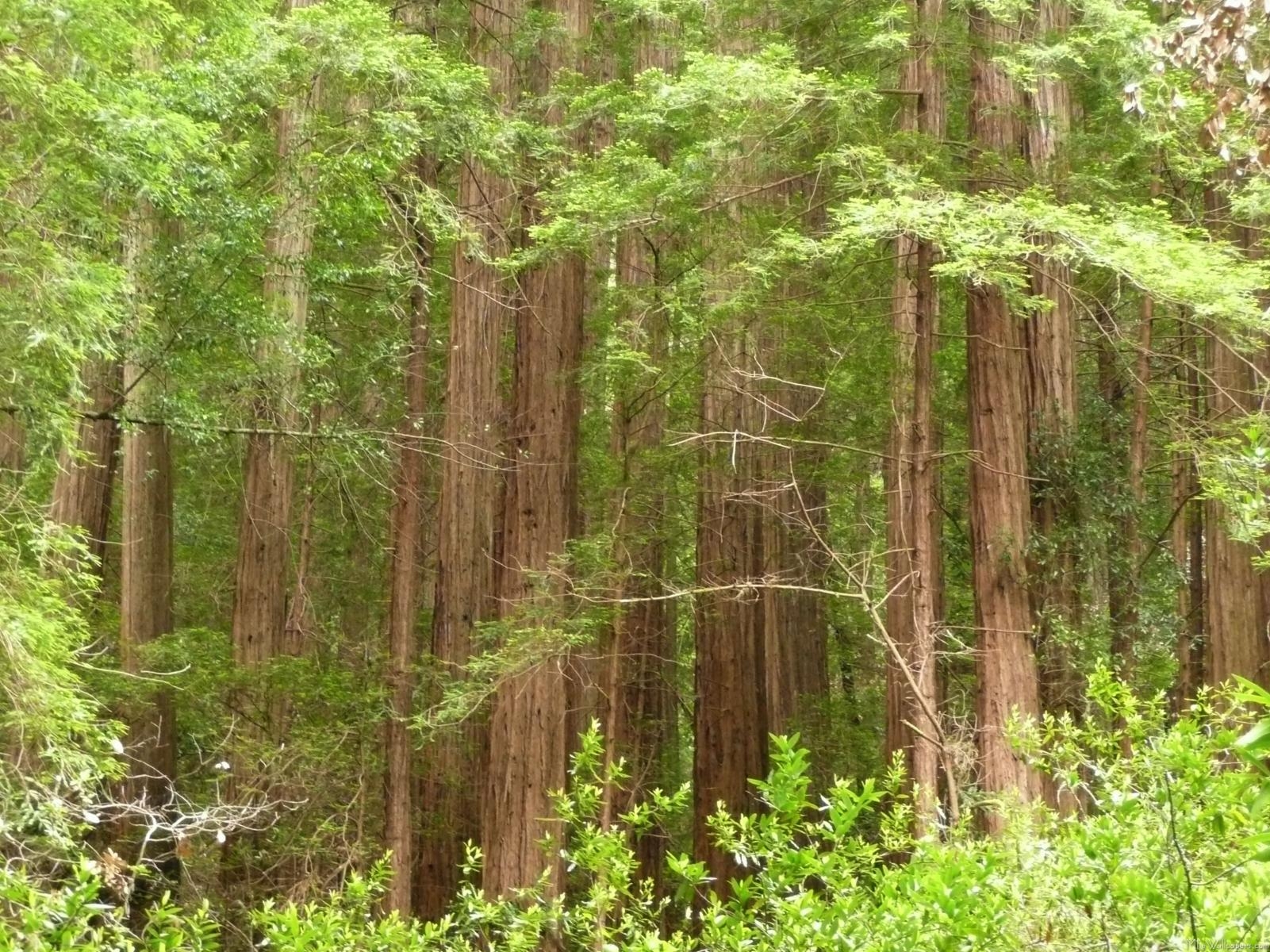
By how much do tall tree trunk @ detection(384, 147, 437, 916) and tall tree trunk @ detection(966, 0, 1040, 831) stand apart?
17.0ft

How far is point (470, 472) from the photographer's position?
14.8 meters

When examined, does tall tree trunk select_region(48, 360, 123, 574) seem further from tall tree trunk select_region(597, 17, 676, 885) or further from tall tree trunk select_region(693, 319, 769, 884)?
tall tree trunk select_region(693, 319, 769, 884)

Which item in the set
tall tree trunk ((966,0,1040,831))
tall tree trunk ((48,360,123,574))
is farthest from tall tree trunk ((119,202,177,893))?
tall tree trunk ((966,0,1040,831))

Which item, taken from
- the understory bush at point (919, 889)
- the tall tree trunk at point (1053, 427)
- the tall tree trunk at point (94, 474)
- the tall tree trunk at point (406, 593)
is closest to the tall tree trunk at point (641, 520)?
the tall tree trunk at point (406, 593)

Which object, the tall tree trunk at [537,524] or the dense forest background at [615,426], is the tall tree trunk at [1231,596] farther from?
the tall tree trunk at [537,524]

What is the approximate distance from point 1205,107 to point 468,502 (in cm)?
906

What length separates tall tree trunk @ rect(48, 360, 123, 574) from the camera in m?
11.8

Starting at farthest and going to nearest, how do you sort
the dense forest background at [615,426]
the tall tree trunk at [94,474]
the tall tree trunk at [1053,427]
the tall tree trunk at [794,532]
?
the tall tree trunk at [794,532], the tall tree trunk at [1053,427], the tall tree trunk at [94,474], the dense forest background at [615,426]

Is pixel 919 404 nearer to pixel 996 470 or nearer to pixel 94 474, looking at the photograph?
pixel 996 470

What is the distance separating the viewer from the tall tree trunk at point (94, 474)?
1180 cm

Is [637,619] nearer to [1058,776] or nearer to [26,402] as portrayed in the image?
[26,402]

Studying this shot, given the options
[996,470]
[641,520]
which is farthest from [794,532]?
[996,470]

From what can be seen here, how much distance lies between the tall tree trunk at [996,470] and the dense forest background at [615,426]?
0.04 m

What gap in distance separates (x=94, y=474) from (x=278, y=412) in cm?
534
